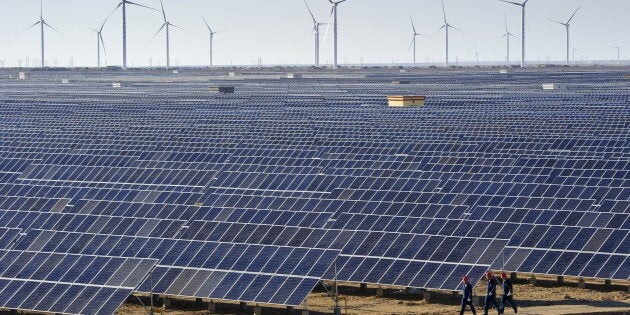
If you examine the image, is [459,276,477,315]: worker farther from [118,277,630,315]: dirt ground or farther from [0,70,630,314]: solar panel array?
[0,70,630,314]: solar panel array

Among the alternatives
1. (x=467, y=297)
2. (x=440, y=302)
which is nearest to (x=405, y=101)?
(x=440, y=302)

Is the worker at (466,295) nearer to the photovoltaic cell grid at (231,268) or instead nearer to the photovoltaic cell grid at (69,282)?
the photovoltaic cell grid at (231,268)

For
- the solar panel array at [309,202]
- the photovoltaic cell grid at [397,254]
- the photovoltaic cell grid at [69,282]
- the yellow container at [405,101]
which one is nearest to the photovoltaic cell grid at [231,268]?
the solar panel array at [309,202]

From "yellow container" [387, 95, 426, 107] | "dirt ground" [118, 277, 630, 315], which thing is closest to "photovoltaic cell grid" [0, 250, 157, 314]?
"dirt ground" [118, 277, 630, 315]

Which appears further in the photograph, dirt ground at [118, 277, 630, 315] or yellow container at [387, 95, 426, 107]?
yellow container at [387, 95, 426, 107]

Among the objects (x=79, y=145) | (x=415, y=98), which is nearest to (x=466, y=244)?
(x=79, y=145)

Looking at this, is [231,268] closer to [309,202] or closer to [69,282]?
A: [69,282]
